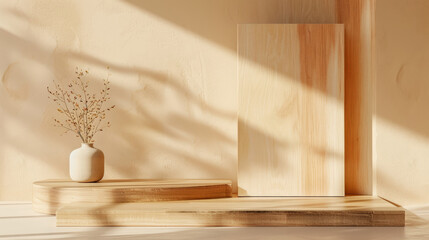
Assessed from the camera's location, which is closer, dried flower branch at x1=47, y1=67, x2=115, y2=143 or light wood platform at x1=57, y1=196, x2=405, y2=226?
light wood platform at x1=57, y1=196, x2=405, y2=226

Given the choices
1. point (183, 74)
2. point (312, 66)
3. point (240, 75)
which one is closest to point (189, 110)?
point (183, 74)

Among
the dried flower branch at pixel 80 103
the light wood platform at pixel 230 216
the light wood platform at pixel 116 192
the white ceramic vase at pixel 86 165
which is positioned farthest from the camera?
the dried flower branch at pixel 80 103

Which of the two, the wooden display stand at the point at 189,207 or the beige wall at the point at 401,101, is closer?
the wooden display stand at the point at 189,207

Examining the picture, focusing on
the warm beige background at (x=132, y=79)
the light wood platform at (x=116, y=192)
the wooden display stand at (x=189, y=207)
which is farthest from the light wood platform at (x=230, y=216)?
the warm beige background at (x=132, y=79)

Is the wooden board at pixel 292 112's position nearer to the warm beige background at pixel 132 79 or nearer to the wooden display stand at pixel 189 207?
the wooden display stand at pixel 189 207

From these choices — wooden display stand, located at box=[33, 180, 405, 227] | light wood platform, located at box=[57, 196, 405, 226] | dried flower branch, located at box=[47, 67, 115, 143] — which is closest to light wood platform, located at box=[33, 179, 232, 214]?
wooden display stand, located at box=[33, 180, 405, 227]

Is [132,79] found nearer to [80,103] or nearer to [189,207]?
[80,103]

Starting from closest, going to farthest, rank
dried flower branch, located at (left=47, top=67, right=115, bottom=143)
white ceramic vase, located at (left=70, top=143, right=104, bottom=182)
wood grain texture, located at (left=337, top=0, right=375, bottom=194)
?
white ceramic vase, located at (left=70, top=143, right=104, bottom=182) < wood grain texture, located at (left=337, top=0, right=375, bottom=194) < dried flower branch, located at (left=47, top=67, right=115, bottom=143)

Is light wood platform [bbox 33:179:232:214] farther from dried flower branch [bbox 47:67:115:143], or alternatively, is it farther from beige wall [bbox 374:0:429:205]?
beige wall [bbox 374:0:429:205]

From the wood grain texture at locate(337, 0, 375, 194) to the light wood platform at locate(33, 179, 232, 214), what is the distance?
962 mm

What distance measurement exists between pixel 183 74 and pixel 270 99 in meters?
0.69

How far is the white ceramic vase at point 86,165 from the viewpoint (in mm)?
3331

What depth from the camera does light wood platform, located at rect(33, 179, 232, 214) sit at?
3111mm

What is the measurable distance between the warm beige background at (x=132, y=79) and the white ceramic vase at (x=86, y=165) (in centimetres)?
32
